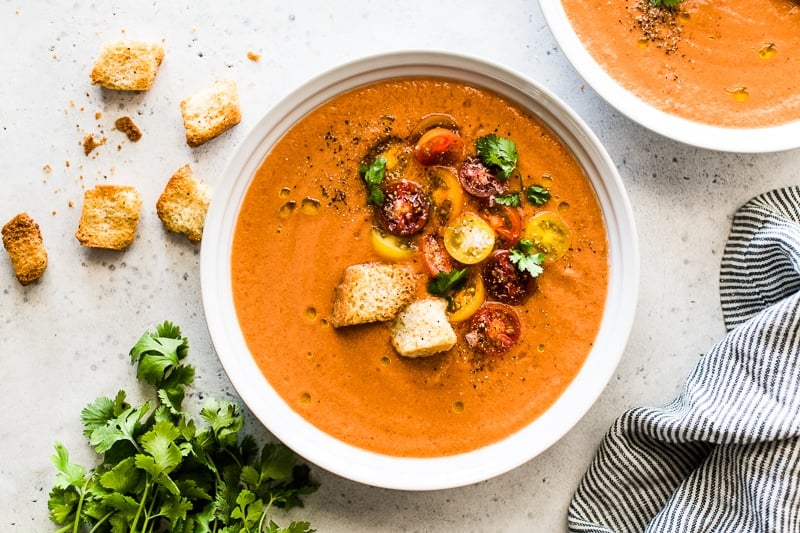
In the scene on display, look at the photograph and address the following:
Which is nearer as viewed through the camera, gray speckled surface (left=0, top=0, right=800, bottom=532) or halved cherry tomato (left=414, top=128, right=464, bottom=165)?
halved cherry tomato (left=414, top=128, right=464, bottom=165)

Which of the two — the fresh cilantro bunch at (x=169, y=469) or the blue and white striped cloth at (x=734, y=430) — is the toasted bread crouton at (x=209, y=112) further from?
the blue and white striped cloth at (x=734, y=430)

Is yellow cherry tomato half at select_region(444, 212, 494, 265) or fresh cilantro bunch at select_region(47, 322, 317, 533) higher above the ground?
yellow cherry tomato half at select_region(444, 212, 494, 265)

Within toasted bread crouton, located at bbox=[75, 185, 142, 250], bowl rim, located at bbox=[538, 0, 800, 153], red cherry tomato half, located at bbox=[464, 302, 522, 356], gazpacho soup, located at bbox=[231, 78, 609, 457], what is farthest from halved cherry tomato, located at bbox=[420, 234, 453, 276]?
toasted bread crouton, located at bbox=[75, 185, 142, 250]

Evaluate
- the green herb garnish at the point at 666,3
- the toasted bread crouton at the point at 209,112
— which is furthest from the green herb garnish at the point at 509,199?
the toasted bread crouton at the point at 209,112

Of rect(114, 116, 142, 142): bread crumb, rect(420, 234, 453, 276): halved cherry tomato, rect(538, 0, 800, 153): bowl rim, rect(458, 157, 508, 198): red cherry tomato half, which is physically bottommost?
rect(420, 234, 453, 276): halved cherry tomato

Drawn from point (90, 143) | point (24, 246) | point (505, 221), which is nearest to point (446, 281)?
point (505, 221)

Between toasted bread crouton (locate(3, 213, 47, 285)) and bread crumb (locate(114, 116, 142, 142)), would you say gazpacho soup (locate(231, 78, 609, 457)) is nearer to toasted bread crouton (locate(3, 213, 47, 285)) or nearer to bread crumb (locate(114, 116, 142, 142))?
bread crumb (locate(114, 116, 142, 142))

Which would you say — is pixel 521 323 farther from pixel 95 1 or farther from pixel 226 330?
pixel 95 1

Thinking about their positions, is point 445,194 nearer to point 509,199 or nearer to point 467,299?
point 509,199
